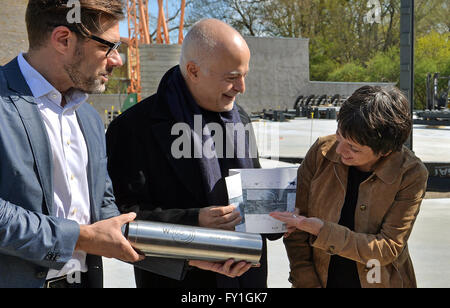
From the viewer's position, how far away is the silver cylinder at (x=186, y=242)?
1672 mm

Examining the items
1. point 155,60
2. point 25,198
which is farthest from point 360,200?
point 155,60

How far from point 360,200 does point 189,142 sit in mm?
729

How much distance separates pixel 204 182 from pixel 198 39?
59 cm

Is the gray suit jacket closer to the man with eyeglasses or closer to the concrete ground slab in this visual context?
the man with eyeglasses

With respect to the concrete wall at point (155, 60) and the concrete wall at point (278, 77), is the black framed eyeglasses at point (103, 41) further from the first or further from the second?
the concrete wall at point (278, 77)

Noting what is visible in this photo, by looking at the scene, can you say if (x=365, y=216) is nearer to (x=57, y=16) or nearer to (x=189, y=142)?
(x=189, y=142)

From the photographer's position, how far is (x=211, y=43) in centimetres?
211

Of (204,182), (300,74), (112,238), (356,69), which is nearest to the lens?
(112,238)

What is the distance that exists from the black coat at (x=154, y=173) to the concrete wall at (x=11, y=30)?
2311 centimetres

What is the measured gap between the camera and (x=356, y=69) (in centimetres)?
3900

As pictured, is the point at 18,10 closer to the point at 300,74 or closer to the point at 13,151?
the point at 300,74

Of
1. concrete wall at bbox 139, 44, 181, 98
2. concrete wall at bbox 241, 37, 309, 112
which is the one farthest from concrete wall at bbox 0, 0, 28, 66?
concrete wall at bbox 241, 37, 309, 112

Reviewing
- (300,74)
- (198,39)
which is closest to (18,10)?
(300,74)

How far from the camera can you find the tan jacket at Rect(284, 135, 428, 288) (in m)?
1.94
